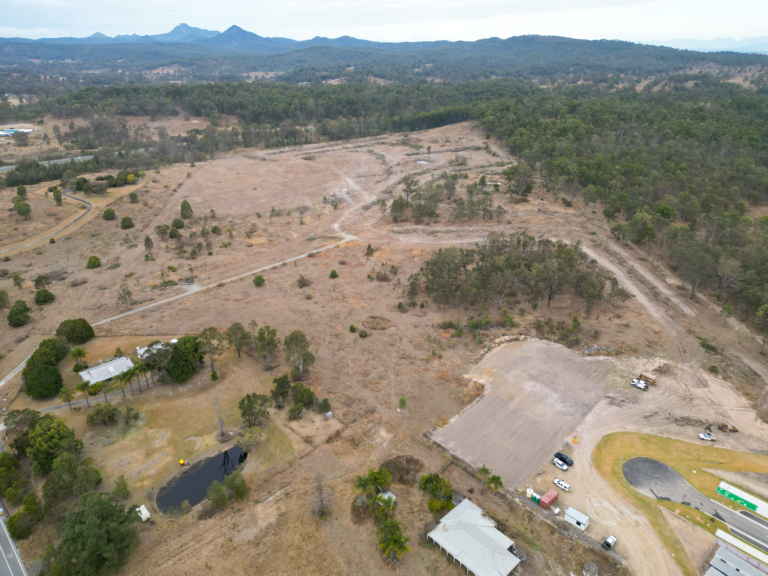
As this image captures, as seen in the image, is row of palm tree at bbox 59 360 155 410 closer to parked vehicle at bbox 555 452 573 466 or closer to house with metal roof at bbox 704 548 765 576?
parked vehicle at bbox 555 452 573 466

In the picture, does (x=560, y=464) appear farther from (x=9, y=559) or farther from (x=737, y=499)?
(x=9, y=559)

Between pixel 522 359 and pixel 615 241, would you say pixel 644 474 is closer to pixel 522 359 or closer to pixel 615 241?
pixel 522 359

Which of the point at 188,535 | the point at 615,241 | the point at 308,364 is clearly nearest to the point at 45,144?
the point at 308,364

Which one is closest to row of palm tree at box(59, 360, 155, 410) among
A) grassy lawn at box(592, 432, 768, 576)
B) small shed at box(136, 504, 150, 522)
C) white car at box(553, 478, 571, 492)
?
small shed at box(136, 504, 150, 522)

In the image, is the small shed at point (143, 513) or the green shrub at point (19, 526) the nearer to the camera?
the green shrub at point (19, 526)

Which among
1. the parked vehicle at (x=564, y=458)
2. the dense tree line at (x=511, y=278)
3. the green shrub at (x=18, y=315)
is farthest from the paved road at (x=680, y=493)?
the green shrub at (x=18, y=315)

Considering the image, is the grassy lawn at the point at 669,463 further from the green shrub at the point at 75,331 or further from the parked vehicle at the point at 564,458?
the green shrub at the point at 75,331

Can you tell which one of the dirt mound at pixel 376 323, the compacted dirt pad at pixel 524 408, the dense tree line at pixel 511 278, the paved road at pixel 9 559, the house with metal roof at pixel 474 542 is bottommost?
the paved road at pixel 9 559
